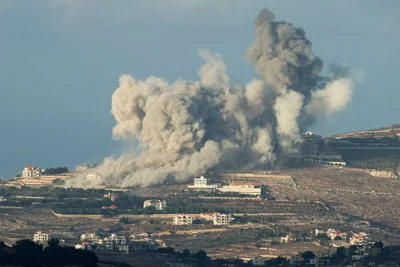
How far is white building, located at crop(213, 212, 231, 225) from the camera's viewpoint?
11606 cm

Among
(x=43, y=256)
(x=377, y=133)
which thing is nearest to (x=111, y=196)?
(x=377, y=133)

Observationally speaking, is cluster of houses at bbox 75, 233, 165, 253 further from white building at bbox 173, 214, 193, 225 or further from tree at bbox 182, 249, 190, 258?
white building at bbox 173, 214, 193, 225

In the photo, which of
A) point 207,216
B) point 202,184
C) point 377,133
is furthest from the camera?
point 377,133

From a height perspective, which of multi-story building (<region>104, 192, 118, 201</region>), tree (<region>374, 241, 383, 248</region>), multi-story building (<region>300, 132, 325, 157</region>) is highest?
multi-story building (<region>300, 132, 325, 157</region>)

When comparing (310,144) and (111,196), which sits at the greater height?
(310,144)

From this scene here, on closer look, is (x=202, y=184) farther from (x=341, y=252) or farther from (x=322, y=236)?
(x=341, y=252)

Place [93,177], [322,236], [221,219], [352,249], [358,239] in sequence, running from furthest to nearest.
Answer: [93,177], [221,219], [322,236], [358,239], [352,249]

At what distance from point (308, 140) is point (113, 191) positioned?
18.4 metres

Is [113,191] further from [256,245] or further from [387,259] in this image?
[387,259]

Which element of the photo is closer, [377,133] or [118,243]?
[118,243]

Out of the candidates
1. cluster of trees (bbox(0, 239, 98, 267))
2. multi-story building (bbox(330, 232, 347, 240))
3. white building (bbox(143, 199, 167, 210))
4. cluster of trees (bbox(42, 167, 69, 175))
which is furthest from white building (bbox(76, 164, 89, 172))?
cluster of trees (bbox(0, 239, 98, 267))

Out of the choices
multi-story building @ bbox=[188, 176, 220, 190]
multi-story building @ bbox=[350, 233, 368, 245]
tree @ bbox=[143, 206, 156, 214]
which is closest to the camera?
multi-story building @ bbox=[350, 233, 368, 245]

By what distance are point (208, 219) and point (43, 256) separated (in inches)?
1374

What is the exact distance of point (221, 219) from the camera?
382 ft
